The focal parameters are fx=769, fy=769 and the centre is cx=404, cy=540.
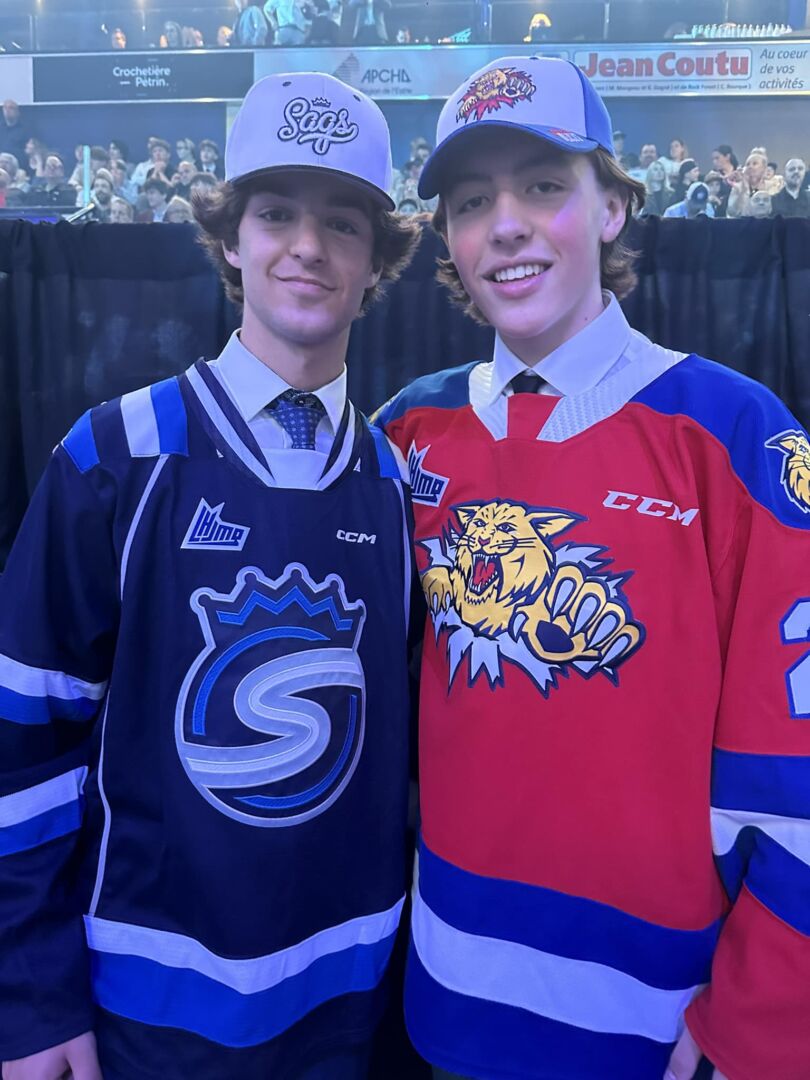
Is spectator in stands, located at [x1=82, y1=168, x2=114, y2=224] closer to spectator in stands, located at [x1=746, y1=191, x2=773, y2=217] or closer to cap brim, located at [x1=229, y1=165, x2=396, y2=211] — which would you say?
spectator in stands, located at [x1=746, y1=191, x2=773, y2=217]

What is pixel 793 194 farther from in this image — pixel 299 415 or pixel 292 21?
pixel 299 415

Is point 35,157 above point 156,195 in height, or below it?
above

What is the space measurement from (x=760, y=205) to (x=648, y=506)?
7.78 meters

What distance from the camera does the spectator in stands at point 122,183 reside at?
8413 mm

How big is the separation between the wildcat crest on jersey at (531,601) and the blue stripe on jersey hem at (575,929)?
0.26m

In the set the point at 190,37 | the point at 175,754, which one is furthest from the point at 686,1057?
the point at 190,37

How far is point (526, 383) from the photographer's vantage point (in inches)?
41.7

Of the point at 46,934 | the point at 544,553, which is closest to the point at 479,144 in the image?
the point at 544,553

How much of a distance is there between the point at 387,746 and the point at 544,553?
0.34m

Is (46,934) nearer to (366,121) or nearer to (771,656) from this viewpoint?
(771,656)

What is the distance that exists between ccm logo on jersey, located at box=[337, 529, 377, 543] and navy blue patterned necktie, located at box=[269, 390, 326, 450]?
4.9 inches

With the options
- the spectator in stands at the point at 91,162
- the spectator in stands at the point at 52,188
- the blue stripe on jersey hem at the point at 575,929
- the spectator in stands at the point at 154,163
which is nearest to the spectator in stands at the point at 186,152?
the spectator in stands at the point at 154,163

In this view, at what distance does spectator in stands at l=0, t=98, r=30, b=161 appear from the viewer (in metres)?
9.16

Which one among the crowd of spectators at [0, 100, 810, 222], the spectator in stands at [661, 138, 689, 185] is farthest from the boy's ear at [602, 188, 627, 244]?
the spectator in stands at [661, 138, 689, 185]
